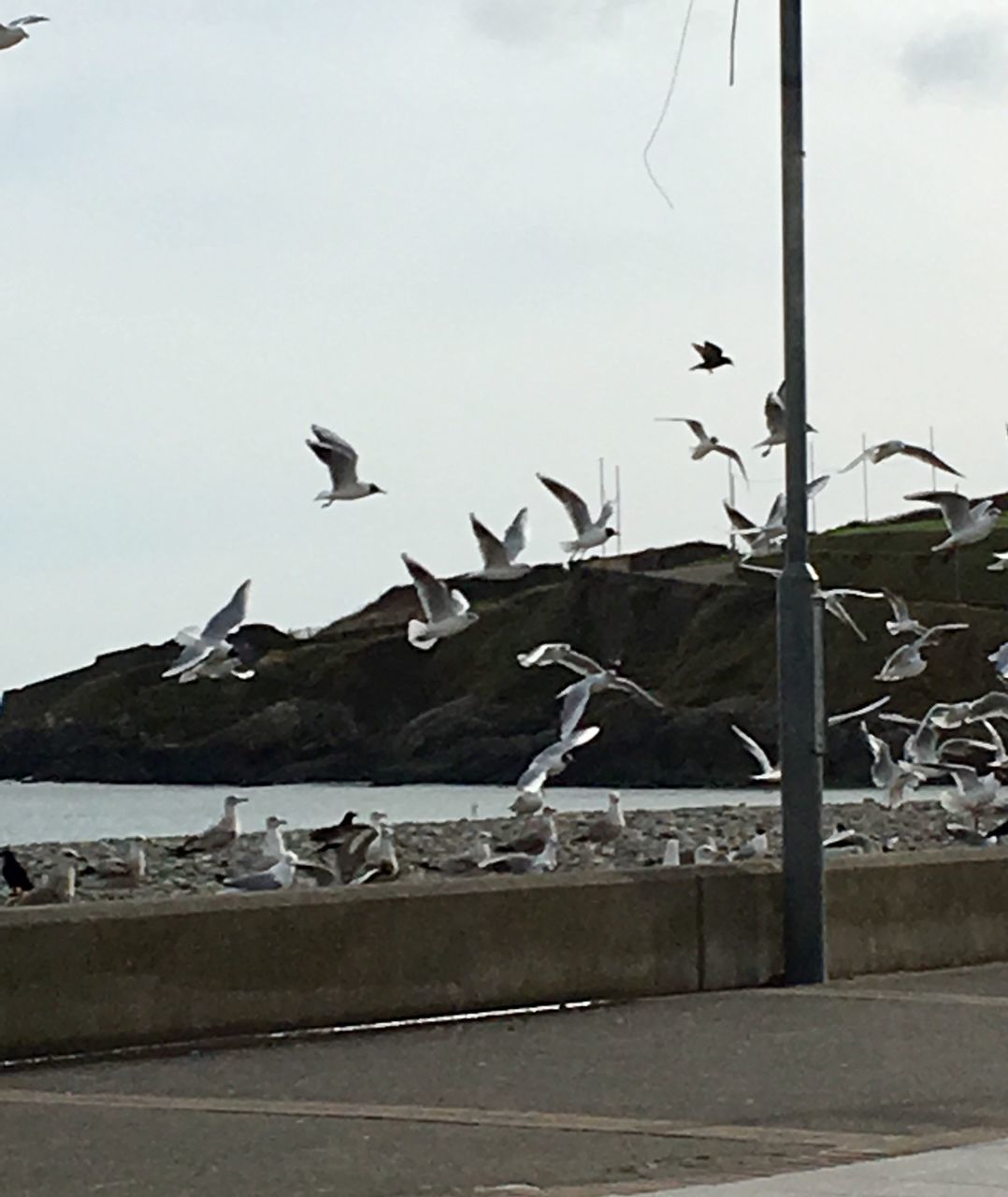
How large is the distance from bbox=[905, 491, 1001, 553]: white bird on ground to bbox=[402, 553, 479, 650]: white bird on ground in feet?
13.7

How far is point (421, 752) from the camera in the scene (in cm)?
15138

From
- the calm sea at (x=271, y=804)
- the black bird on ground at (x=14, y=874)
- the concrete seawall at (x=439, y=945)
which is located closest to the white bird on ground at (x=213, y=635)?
the black bird on ground at (x=14, y=874)

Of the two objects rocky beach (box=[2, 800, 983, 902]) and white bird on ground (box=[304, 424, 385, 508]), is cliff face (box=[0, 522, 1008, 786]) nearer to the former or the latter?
rocky beach (box=[2, 800, 983, 902])

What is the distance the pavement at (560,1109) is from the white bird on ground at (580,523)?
37.4 ft

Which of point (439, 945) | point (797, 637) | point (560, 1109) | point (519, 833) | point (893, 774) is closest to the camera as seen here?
point (560, 1109)

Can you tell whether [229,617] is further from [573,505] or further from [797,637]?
[797,637]

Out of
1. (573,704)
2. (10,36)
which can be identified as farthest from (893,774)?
(10,36)

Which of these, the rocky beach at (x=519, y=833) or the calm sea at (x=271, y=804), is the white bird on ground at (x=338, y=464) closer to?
the rocky beach at (x=519, y=833)

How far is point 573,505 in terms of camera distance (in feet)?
87.0

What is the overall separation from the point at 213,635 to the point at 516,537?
9.75 ft

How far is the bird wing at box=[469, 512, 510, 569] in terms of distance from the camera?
2606 cm

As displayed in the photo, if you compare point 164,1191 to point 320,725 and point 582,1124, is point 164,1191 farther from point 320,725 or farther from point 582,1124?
point 320,725

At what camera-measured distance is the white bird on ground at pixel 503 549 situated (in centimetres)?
2588

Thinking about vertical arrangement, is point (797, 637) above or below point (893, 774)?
above
